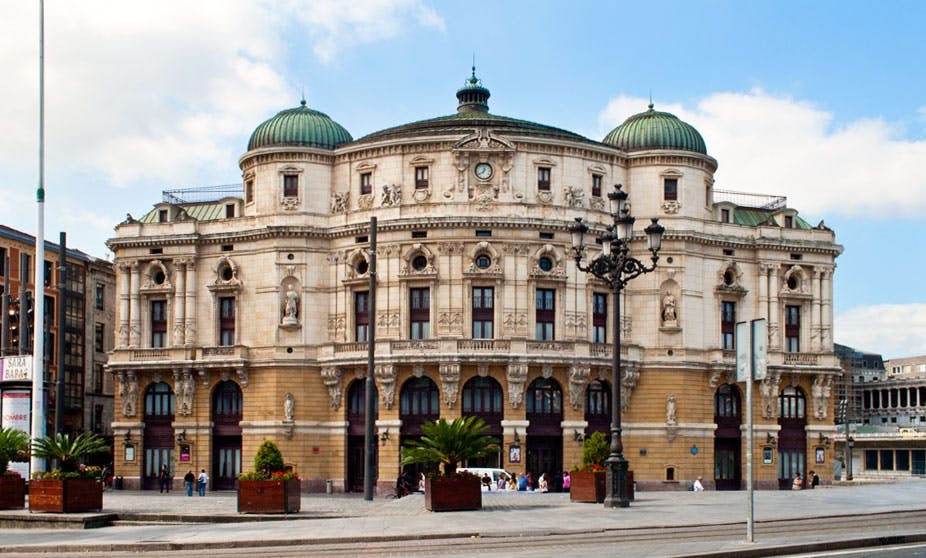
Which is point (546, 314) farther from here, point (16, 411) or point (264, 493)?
point (264, 493)

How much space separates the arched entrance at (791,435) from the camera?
8300cm

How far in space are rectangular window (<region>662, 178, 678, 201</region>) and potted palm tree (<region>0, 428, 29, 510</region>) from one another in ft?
142

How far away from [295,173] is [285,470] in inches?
1498

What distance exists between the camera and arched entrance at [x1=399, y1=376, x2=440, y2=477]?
7519 cm

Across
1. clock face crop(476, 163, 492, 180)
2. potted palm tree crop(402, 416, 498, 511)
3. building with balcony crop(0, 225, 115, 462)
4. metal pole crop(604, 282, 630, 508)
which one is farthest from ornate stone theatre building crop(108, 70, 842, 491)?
metal pole crop(604, 282, 630, 508)

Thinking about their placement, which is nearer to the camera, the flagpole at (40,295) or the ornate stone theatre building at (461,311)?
the flagpole at (40,295)

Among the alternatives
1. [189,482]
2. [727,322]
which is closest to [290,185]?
[189,482]

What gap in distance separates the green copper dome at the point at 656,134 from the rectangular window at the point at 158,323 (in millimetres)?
29195

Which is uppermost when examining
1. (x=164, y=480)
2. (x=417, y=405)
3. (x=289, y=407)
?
(x=417, y=405)

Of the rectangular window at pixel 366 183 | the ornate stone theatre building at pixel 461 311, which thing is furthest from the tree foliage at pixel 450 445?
the rectangular window at pixel 366 183

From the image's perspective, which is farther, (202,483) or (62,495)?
(202,483)

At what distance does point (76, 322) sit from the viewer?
102562 millimetres

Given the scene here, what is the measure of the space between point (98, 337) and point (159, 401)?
1048 inches

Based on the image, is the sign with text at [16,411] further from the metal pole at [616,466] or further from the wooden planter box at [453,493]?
the metal pole at [616,466]
